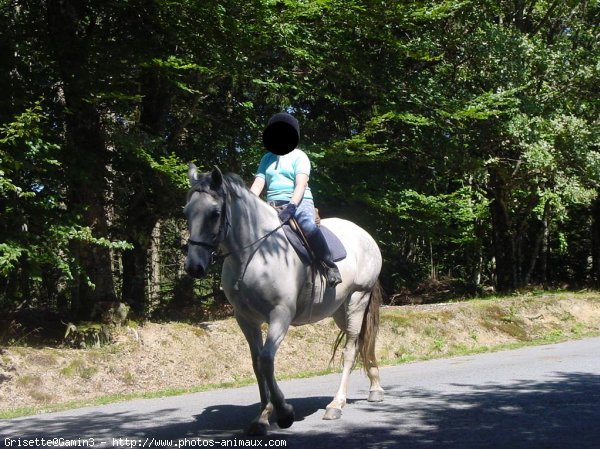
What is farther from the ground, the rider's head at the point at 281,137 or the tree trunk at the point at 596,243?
the rider's head at the point at 281,137

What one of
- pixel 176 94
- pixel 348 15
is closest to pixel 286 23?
pixel 348 15

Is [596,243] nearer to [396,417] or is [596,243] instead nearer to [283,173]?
[396,417]

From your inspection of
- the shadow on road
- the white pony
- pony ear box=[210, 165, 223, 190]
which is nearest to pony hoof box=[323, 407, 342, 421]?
the white pony

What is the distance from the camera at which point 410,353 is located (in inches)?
640

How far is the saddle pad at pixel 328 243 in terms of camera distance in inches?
291

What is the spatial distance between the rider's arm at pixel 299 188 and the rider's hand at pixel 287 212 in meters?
0.05

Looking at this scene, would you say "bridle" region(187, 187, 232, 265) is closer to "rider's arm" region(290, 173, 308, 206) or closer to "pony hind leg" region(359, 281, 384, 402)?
"rider's arm" region(290, 173, 308, 206)

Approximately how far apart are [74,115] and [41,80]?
0.88m

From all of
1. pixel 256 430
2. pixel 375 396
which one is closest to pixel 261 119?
pixel 375 396

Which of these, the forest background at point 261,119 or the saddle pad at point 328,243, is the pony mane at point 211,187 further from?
the forest background at point 261,119

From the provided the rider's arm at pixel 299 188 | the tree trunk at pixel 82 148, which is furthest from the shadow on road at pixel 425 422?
the tree trunk at pixel 82 148

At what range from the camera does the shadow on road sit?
6.12m

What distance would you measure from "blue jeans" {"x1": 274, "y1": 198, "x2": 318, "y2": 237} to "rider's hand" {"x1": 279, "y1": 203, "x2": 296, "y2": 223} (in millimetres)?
160

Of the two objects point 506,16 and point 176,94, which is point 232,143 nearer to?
point 176,94
